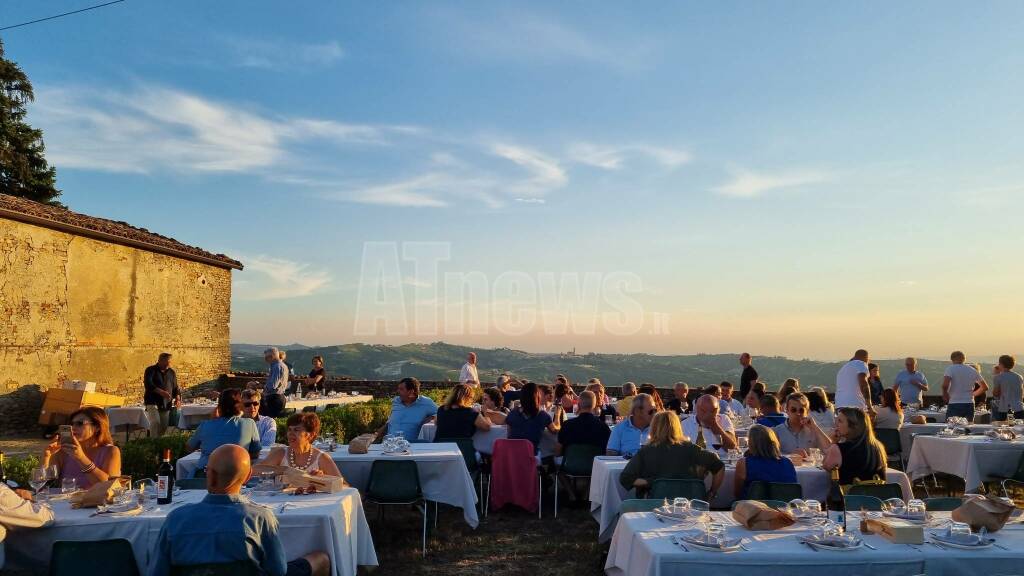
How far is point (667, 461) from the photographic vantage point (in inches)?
224

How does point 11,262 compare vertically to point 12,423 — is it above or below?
above

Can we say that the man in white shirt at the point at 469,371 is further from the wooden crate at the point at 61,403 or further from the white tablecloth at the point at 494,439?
the wooden crate at the point at 61,403

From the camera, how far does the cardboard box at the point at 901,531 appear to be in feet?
12.3

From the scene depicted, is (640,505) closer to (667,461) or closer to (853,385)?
(667,461)

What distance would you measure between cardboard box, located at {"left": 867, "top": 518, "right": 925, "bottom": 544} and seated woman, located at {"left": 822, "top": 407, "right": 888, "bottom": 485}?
6.64 feet

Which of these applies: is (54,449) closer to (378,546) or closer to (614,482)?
(378,546)

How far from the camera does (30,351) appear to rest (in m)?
14.1

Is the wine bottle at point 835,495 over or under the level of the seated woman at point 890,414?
under

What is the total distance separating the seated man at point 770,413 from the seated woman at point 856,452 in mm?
1899

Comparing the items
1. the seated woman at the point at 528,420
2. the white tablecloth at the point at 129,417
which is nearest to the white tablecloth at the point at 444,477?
the seated woman at the point at 528,420

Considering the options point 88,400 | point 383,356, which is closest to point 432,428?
point 88,400

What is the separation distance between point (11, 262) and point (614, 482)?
12950 millimetres

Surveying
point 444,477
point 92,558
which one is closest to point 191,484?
point 92,558

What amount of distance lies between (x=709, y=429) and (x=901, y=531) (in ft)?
10.5
